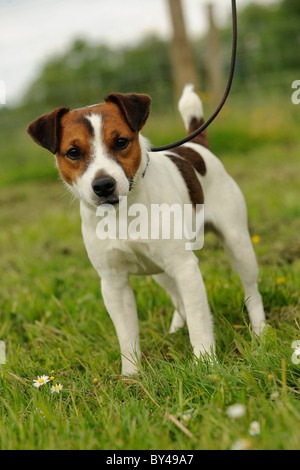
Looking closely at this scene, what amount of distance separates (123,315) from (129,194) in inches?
30.9

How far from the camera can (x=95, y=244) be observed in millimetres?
3252

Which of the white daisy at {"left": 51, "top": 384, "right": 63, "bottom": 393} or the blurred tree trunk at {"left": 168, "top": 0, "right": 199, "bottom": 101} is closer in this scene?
the white daisy at {"left": 51, "top": 384, "right": 63, "bottom": 393}

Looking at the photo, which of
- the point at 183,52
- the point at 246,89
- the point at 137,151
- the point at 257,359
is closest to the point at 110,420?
the point at 257,359

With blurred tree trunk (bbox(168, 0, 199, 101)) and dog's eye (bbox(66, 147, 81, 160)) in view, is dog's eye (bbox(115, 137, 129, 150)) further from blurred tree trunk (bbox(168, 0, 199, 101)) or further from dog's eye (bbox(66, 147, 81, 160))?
blurred tree trunk (bbox(168, 0, 199, 101))

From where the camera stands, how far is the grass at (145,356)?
2.32 m

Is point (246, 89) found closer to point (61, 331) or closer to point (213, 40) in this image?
point (213, 40)

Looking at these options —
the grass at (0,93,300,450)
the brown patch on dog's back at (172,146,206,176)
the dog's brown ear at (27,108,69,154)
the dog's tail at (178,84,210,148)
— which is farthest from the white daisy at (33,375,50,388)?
the dog's tail at (178,84,210,148)

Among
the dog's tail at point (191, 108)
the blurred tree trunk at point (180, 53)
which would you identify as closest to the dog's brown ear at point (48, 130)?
the dog's tail at point (191, 108)

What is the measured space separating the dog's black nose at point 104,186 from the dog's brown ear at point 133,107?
1.29 ft

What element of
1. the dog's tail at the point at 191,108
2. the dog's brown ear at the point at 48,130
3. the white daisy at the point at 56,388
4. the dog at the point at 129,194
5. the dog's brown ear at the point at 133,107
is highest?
the dog's tail at the point at 191,108

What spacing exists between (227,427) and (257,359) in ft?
1.86

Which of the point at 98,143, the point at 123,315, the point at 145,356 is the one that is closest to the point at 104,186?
the point at 98,143

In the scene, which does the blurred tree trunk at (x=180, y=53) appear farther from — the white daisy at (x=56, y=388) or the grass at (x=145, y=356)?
the white daisy at (x=56, y=388)

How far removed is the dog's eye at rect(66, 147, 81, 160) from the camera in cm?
300
